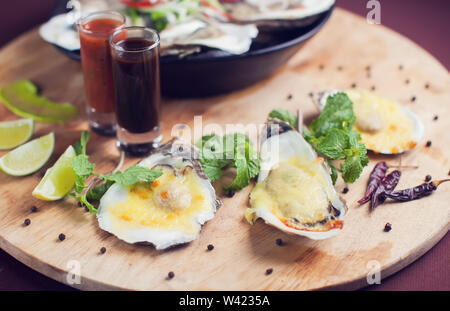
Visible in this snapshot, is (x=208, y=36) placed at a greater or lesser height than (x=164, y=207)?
greater

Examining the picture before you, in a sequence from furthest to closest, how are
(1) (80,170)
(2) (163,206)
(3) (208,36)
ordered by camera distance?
1. (3) (208,36)
2. (1) (80,170)
3. (2) (163,206)

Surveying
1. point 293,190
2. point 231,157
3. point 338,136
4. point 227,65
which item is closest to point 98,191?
point 231,157

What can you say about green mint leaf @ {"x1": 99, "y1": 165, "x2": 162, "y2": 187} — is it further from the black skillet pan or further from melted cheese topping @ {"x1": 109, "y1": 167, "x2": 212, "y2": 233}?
the black skillet pan

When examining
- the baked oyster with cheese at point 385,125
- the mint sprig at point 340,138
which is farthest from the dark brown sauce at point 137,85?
the baked oyster with cheese at point 385,125

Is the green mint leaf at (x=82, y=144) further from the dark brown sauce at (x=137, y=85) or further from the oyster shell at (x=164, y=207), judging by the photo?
the oyster shell at (x=164, y=207)

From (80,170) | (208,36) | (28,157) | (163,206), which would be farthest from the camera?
(208,36)

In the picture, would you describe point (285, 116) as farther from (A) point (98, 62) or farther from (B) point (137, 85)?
(A) point (98, 62)
